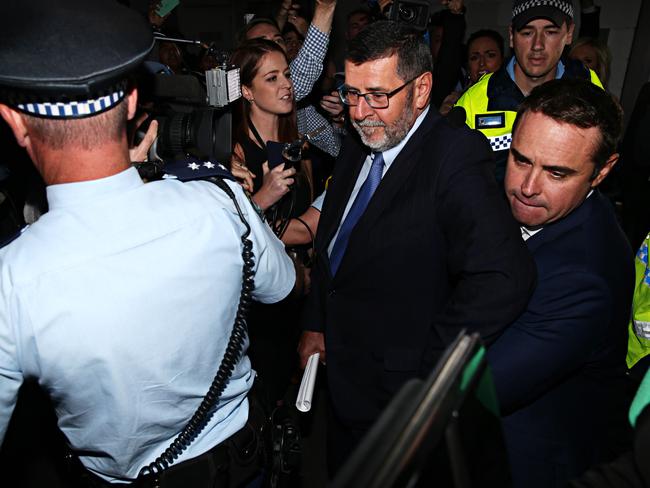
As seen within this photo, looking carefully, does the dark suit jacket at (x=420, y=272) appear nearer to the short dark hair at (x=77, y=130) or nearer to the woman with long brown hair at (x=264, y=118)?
the woman with long brown hair at (x=264, y=118)

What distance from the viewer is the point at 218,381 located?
1.24 metres

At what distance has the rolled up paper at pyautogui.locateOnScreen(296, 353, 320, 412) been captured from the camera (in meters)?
1.53

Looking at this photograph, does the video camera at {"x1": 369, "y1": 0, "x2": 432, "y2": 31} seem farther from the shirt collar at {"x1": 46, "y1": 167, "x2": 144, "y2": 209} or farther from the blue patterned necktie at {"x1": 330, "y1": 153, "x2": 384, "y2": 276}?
the shirt collar at {"x1": 46, "y1": 167, "x2": 144, "y2": 209}

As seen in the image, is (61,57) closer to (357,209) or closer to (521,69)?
(357,209)

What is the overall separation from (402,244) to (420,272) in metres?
0.11

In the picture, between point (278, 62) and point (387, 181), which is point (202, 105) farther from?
point (278, 62)

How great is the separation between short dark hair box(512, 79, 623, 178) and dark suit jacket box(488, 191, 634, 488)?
156mm

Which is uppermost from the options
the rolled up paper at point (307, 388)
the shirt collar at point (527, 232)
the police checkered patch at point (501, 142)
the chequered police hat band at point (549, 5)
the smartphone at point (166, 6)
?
the chequered police hat band at point (549, 5)

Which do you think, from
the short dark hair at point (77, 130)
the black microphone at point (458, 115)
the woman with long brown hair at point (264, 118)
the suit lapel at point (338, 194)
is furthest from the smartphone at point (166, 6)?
the black microphone at point (458, 115)

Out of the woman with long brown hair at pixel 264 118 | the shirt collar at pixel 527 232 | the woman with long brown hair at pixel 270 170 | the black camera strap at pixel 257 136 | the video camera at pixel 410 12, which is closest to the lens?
the shirt collar at pixel 527 232

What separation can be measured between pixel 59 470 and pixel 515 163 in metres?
2.83

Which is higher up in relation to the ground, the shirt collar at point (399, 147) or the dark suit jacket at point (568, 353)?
the shirt collar at point (399, 147)

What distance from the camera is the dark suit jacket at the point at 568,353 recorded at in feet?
4.21

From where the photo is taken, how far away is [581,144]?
54.9 inches
